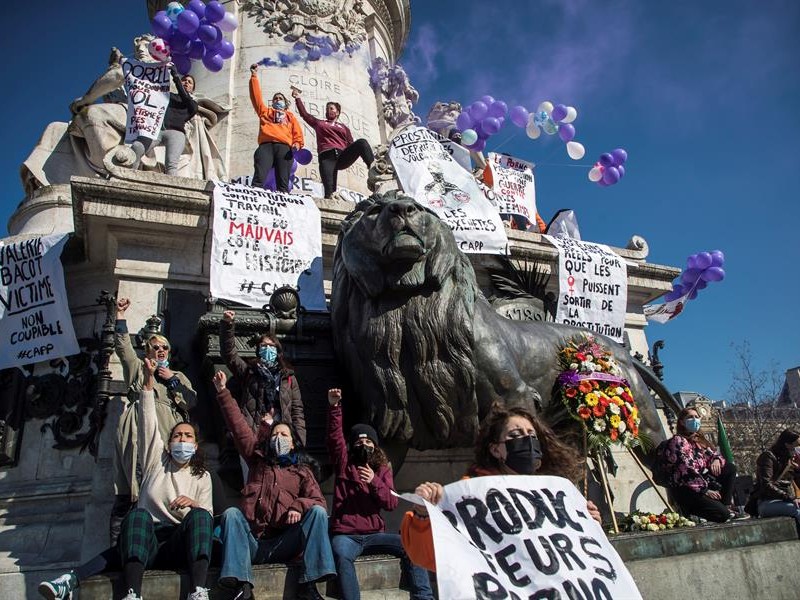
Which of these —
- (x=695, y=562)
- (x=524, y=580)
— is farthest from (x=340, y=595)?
(x=695, y=562)

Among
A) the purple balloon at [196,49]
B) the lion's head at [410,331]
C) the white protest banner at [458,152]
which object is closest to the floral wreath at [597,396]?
the lion's head at [410,331]

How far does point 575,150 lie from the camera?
1325 centimetres

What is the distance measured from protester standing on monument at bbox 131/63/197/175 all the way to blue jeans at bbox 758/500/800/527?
354 inches

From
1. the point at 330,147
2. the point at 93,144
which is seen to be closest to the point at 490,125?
the point at 330,147

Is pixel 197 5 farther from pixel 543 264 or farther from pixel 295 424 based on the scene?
pixel 295 424

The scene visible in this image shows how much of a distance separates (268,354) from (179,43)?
7324mm

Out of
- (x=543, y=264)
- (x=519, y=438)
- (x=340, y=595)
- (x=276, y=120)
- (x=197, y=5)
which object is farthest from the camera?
(x=197, y=5)

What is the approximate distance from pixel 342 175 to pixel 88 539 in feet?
28.8

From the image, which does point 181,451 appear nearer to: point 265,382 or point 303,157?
point 265,382

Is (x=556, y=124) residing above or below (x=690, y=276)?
above

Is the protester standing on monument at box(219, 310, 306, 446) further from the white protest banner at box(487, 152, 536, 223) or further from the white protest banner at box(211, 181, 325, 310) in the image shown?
the white protest banner at box(487, 152, 536, 223)

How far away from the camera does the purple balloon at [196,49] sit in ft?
34.6

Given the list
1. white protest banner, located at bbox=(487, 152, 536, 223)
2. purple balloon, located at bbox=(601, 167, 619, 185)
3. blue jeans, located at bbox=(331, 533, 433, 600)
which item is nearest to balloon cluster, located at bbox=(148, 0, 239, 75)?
white protest banner, located at bbox=(487, 152, 536, 223)

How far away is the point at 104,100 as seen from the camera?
12.2m
